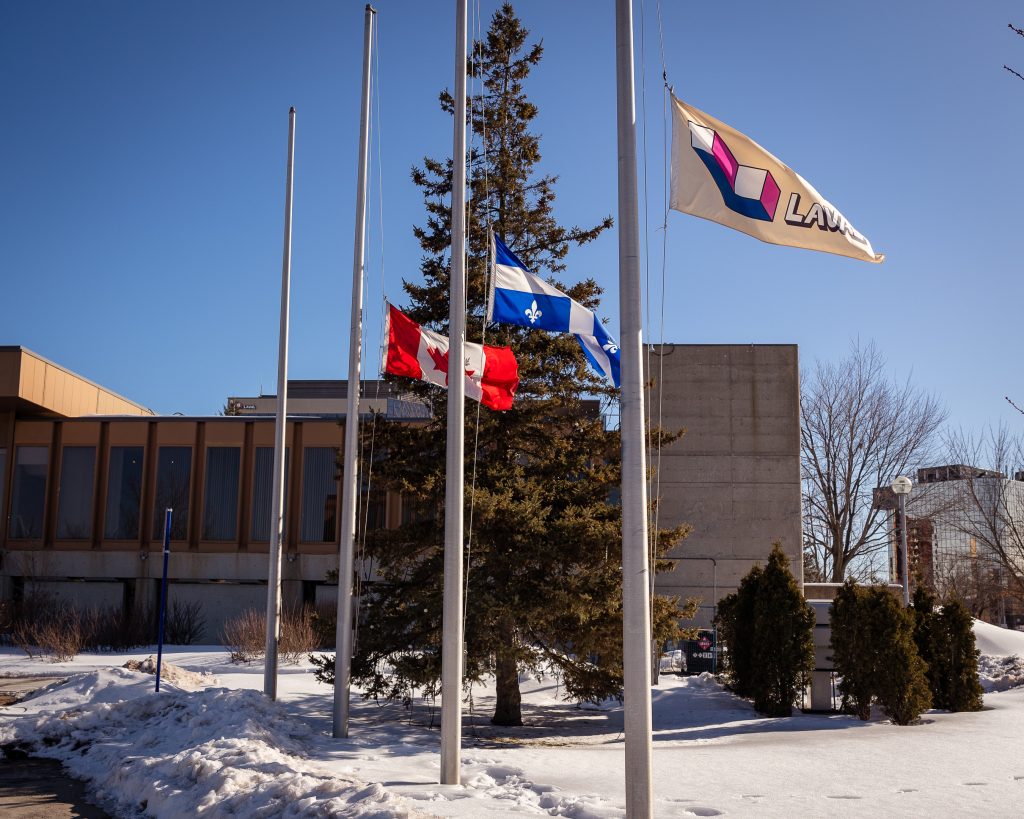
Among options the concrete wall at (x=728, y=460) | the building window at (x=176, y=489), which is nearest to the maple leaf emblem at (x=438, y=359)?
the building window at (x=176, y=489)

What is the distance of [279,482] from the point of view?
16.7 meters

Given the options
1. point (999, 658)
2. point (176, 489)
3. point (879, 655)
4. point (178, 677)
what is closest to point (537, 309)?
point (879, 655)

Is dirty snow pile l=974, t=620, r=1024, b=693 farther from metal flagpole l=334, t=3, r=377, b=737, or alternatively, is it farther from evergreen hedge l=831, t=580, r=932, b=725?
metal flagpole l=334, t=3, r=377, b=737

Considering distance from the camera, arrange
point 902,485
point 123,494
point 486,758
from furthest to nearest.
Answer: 1. point 123,494
2. point 902,485
3. point 486,758

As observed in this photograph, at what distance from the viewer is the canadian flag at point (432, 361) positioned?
13.0m

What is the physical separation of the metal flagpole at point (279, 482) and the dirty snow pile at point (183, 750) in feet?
3.89

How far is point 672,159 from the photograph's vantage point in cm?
898

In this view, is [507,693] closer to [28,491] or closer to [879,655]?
[879,655]

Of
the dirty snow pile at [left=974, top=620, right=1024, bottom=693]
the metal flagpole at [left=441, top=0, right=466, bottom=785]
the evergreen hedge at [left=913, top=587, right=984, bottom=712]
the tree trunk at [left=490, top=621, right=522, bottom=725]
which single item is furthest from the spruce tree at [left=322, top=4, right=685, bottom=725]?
the dirty snow pile at [left=974, top=620, right=1024, bottom=693]

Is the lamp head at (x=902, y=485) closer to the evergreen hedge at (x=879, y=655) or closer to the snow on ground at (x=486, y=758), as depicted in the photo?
the snow on ground at (x=486, y=758)

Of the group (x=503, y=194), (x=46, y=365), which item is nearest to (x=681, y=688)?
(x=503, y=194)

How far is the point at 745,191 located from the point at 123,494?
105ft

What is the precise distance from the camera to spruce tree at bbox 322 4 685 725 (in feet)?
49.5

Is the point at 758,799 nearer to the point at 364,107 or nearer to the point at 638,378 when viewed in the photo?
the point at 638,378
